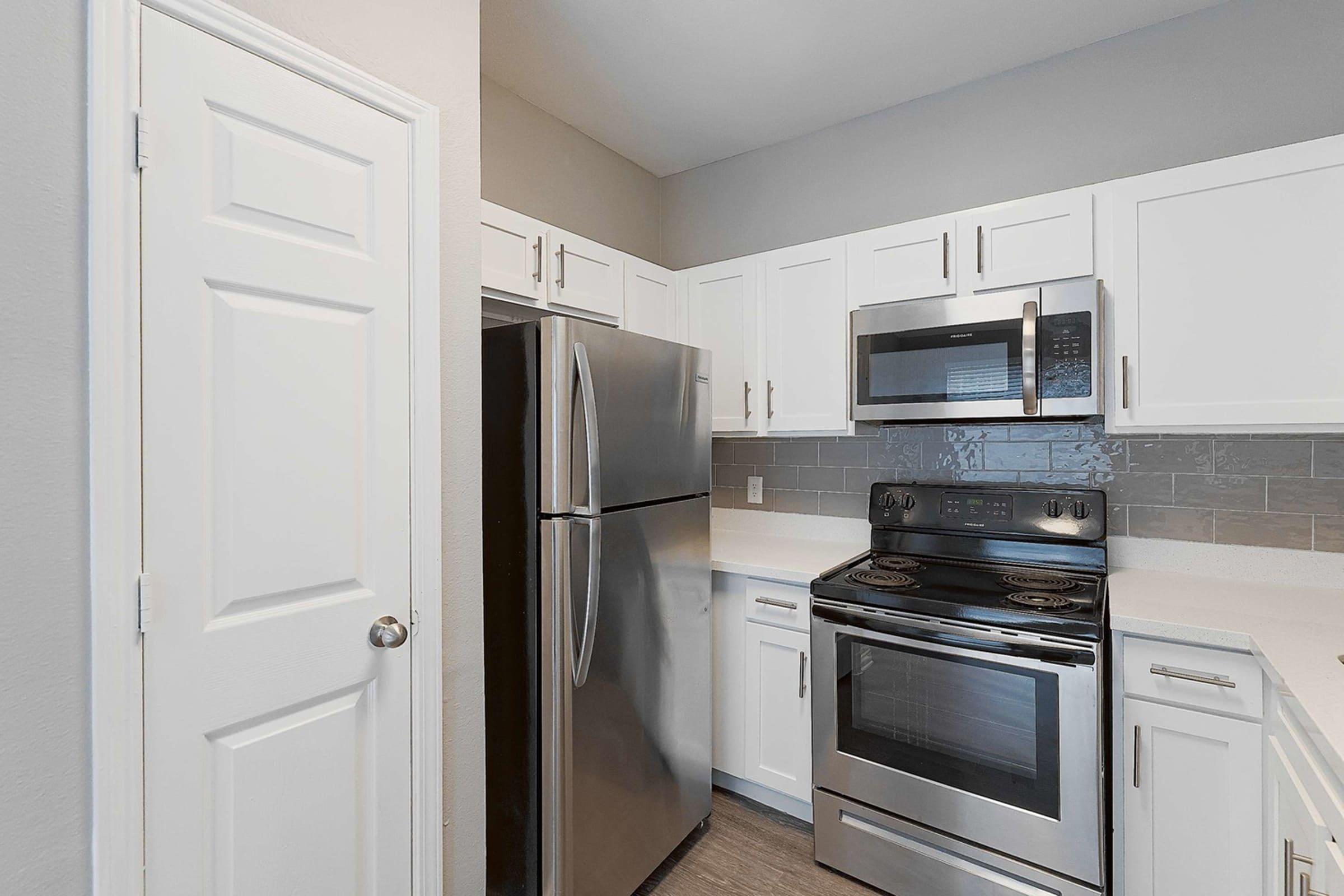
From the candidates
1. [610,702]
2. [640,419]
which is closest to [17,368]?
[640,419]

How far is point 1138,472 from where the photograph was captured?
2.14 metres

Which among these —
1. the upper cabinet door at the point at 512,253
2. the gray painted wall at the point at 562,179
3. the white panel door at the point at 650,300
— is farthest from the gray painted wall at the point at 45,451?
the white panel door at the point at 650,300

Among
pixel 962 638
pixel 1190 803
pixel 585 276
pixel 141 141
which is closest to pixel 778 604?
pixel 962 638

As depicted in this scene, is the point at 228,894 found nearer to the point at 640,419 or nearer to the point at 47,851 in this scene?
the point at 47,851

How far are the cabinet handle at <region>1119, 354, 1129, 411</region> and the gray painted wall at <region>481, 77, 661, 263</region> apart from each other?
209 cm

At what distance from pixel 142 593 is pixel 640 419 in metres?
1.21

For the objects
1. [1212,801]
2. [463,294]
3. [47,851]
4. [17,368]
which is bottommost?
[1212,801]

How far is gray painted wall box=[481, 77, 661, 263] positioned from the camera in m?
2.41

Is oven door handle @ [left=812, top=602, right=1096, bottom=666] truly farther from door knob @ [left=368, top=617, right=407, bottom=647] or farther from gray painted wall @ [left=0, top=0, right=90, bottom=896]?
gray painted wall @ [left=0, top=0, right=90, bottom=896]

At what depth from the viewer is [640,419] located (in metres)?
1.90

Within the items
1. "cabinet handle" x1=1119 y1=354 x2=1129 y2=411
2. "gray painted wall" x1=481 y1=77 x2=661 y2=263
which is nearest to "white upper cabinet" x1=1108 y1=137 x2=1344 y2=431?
"cabinet handle" x1=1119 y1=354 x2=1129 y2=411

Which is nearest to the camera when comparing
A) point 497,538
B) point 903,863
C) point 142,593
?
point 142,593

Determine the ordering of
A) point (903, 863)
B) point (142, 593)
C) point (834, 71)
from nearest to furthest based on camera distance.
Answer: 1. point (142, 593)
2. point (903, 863)
3. point (834, 71)

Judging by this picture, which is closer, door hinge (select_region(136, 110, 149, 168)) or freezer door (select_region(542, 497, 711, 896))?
door hinge (select_region(136, 110, 149, 168))
